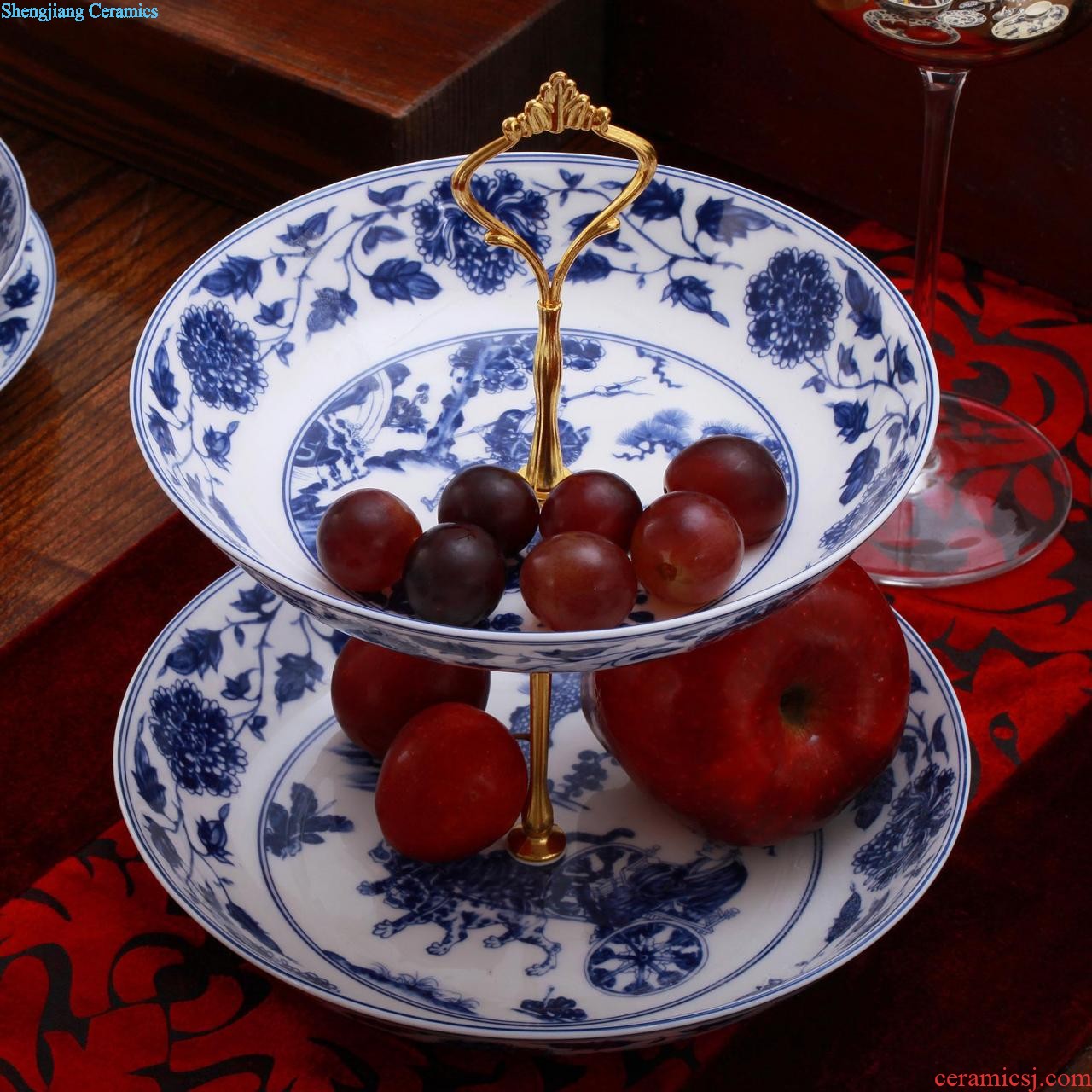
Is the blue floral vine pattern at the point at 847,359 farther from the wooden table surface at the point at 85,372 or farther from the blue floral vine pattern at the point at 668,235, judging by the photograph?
the wooden table surface at the point at 85,372

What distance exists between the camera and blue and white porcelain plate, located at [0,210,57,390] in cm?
72

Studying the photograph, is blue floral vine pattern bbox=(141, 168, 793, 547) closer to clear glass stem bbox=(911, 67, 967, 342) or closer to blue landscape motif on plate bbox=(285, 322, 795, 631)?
blue landscape motif on plate bbox=(285, 322, 795, 631)

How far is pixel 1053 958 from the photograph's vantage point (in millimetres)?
544

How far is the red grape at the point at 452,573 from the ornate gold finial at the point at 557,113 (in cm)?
12

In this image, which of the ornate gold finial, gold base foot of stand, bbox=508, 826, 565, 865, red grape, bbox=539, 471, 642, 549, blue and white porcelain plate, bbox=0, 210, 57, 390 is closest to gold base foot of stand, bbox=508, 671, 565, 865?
gold base foot of stand, bbox=508, 826, 565, 865

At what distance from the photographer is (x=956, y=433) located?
0.79 metres

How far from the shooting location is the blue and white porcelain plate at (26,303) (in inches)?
28.2

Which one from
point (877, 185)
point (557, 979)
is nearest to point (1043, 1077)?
point (557, 979)

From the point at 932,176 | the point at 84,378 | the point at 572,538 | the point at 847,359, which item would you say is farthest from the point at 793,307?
the point at 84,378

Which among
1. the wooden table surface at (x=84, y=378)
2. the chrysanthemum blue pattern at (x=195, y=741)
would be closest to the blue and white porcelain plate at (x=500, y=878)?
the chrysanthemum blue pattern at (x=195, y=741)

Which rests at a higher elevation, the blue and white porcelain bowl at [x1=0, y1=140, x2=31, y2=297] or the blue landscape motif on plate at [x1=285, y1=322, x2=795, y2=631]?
the blue landscape motif on plate at [x1=285, y1=322, x2=795, y2=631]

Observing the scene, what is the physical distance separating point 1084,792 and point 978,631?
10 centimetres

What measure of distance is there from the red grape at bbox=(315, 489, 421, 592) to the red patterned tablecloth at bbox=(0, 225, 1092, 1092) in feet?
0.57

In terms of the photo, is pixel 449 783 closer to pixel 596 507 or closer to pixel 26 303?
Answer: pixel 596 507
